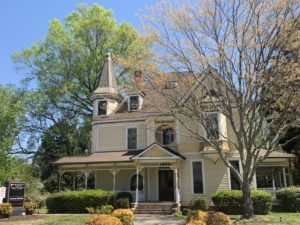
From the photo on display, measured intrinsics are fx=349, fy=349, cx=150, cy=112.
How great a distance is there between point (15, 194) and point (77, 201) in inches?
178

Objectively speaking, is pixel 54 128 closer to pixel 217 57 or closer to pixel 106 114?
pixel 106 114

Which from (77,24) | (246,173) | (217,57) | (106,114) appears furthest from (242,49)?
(77,24)

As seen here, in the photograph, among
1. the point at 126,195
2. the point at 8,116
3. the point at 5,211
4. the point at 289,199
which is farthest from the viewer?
the point at 8,116

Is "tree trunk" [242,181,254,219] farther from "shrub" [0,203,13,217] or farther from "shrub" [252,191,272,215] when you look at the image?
"shrub" [0,203,13,217]

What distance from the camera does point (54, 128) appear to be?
130ft

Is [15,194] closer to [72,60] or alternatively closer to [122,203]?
[122,203]

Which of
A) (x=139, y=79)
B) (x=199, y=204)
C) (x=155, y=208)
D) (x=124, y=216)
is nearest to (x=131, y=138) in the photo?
(x=155, y=208)

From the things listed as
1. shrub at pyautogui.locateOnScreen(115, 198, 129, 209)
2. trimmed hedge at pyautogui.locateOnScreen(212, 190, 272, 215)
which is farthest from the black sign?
trimmed hedge at pyautogui.locateOnScreen(212, 190, 272, 215)

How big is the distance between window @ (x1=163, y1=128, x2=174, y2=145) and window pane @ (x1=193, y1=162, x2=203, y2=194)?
2901 millimetres

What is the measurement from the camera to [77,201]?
24.4 metres

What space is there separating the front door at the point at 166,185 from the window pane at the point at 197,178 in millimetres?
2084

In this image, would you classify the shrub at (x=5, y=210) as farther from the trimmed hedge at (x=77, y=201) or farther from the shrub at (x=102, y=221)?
the shrub at (x=102, y=221)

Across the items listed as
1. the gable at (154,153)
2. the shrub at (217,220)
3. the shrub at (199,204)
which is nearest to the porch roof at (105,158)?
the gable at (154,153)

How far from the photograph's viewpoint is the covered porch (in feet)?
81.2
